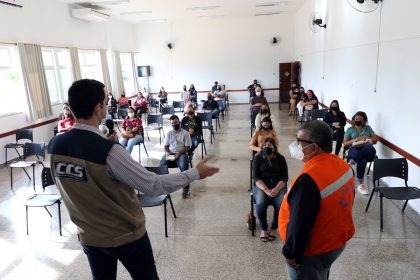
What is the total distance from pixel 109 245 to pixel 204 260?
5.72 feet

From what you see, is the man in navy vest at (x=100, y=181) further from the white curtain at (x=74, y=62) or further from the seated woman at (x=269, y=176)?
the white curtain at (x=74, y=62)

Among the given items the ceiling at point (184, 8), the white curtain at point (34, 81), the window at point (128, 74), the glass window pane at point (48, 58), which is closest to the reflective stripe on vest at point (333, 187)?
the white curtain at point (34, 81)

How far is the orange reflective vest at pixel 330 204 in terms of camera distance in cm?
153

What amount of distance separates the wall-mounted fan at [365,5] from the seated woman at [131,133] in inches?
181

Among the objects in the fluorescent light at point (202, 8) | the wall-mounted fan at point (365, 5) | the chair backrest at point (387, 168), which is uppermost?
the fluorescent light at point (202, 8)

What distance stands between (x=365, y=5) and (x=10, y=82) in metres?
Result: 7.38

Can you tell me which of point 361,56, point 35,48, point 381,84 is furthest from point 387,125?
point 35,48

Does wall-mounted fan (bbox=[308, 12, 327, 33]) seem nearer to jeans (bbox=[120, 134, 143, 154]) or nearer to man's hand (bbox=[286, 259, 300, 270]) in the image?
jeans (bbox=[120, 134, 143, 154])

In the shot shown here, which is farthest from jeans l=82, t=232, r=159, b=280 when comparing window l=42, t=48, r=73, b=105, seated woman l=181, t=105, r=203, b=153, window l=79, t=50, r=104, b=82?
window l=79, t=50, r=104, b=82

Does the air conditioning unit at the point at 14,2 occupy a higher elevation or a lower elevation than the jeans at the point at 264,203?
higher

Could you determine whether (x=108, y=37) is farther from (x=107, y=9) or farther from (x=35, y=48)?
(x=35, y=48)

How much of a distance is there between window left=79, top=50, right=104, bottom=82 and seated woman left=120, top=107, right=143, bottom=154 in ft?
15.8

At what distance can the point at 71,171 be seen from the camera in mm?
1426

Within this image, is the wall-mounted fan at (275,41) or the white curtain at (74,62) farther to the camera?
the wall-mounted fan at (275,41)
